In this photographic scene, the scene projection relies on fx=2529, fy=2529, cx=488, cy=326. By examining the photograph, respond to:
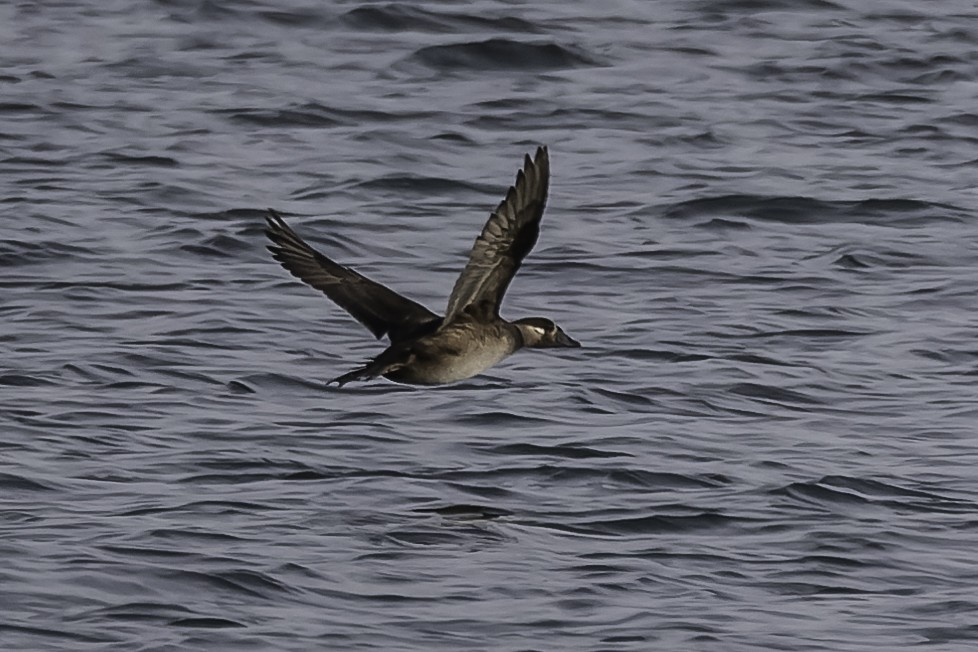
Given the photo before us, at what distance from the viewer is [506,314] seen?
1291 cm

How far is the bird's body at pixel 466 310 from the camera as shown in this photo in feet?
30.2

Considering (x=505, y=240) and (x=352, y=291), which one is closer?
(x=505, y=240)

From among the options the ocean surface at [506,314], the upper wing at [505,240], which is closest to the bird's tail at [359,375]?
the upper wing at [505,240]

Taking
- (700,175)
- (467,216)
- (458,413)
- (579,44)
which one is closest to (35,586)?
(458,413)

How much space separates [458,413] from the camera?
11430 millimetres

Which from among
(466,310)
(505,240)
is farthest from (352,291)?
(505,240)

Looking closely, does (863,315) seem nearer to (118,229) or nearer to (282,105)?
(118,229)

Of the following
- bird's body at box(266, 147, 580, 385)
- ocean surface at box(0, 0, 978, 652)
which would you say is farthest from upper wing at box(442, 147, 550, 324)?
ocean surface at box(0, 0, 978, 652)

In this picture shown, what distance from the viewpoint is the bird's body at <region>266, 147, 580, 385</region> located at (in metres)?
9.22

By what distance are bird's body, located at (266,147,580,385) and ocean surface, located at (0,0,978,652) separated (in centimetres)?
67

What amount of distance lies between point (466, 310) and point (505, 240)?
1.22 feet

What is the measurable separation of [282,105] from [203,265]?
430cm

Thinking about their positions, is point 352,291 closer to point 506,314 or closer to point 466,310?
point 466,310

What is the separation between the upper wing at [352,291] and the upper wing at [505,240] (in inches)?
14.1
